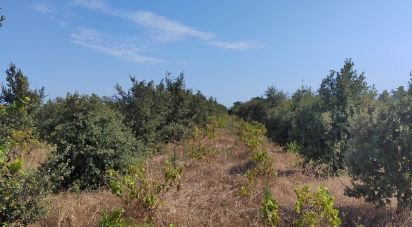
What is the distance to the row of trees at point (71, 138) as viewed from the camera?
16.1 ft

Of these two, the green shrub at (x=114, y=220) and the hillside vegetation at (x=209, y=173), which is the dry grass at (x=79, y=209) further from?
the green shrub at (x=114, y=220)

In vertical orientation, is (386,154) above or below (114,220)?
above

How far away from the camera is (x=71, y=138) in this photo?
770 cm

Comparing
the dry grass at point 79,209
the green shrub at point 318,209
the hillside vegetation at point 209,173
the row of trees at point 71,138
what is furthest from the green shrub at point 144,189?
the green shrub at point 318,209

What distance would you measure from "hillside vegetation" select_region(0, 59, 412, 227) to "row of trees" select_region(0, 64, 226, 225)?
21mm

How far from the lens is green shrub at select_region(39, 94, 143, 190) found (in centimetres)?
756

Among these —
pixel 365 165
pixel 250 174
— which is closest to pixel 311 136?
pixel 250 174

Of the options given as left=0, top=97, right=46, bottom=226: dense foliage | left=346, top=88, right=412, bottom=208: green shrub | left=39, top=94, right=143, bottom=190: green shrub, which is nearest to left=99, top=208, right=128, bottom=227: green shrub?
left=0, top=97, right=46, bottom=226: dense foliage

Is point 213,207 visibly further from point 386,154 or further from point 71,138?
point 71,138

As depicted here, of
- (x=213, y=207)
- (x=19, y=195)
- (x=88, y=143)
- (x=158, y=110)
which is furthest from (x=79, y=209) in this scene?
(x=158, y=110)

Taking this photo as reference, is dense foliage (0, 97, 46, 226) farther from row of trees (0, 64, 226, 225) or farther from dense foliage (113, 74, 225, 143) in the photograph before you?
dense foliage (113, 74, 225, 143)

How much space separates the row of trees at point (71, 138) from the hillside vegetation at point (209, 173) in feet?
0.07

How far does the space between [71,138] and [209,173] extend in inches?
115

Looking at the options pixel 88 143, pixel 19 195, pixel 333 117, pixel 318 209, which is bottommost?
pixel 318 209
